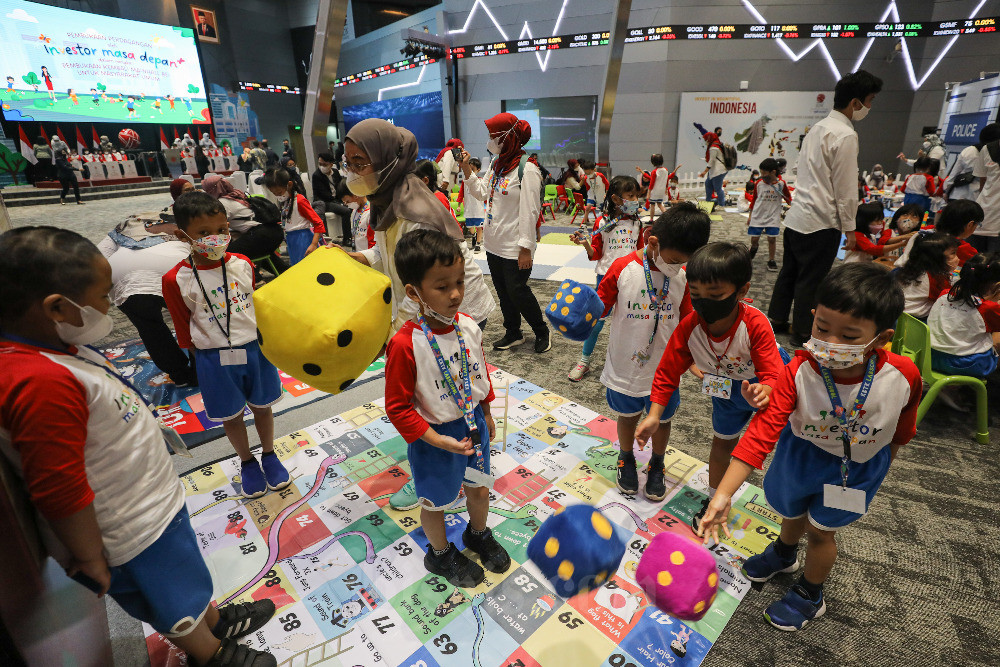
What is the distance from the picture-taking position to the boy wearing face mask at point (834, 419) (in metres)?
1.28

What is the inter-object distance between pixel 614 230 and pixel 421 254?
2.30 m

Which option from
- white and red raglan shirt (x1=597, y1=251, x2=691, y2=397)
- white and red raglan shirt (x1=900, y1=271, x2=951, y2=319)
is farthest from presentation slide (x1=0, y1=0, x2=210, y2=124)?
white and red raglan shirt (x1=900, y1=271, x2=951, y2=319)

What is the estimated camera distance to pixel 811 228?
3.63 meters

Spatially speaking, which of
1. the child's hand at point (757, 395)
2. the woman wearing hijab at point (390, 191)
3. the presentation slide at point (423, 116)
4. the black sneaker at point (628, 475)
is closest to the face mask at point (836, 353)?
the child's hand at point (757, 395)

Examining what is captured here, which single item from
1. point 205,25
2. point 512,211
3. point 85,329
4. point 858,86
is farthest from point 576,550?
point 205,25

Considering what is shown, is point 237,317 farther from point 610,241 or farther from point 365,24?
point 365,24

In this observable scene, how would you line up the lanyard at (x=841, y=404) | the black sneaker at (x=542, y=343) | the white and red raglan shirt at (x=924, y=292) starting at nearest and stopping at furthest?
the lanyard at (x=841, y=404), the white and red raglan shirt at (x=924, y=292), the black sneaker at (x=542, y=343)

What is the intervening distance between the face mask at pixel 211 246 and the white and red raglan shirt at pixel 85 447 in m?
0.89

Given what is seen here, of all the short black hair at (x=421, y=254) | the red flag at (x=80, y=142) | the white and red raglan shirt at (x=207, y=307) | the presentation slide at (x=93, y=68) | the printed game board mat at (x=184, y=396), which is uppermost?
the presentation slide at (x=93, y=68)

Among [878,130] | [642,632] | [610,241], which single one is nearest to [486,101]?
[878,130]

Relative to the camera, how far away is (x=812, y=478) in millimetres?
1547

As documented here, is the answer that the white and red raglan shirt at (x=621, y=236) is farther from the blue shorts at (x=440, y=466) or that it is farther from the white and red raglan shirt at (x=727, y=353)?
the blue shorts at (x=440, y=466)

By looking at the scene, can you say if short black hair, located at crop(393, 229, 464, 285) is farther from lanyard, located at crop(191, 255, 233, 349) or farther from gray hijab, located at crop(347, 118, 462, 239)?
lanyard, located at crop(191, 255, 233, 349)

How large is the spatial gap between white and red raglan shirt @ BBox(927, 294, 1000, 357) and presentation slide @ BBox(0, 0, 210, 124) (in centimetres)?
1030
